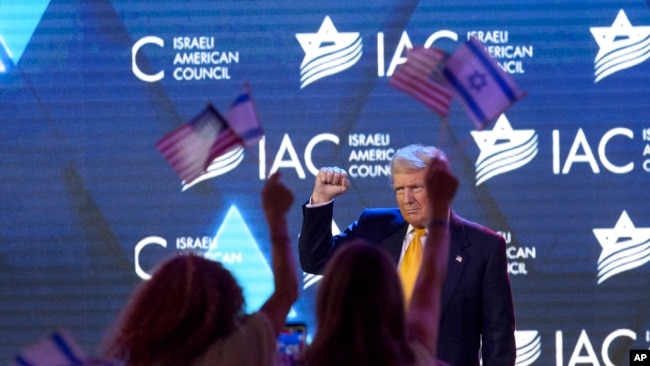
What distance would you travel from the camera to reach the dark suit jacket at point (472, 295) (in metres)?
3.38

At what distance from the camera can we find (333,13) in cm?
534

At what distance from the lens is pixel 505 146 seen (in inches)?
209

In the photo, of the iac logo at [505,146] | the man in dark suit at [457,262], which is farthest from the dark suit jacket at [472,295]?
the iac logo at [505,146]

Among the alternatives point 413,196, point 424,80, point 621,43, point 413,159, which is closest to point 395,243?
point 413,196

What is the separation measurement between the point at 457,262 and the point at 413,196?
0.27m

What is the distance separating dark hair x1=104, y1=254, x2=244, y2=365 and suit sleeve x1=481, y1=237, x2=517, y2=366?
1.45m

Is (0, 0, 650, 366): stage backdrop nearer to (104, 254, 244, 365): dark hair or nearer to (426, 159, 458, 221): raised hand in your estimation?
(426, 159, 458, 221): raised hand

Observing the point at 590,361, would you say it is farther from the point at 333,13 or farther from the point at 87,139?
the point at 87,139

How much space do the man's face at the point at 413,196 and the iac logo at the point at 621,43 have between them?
2.19m

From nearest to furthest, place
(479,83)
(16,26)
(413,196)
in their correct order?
(479,83)
(413,196)
(16,26)

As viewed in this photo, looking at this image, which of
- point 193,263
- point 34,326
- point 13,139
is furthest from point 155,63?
point 193,263

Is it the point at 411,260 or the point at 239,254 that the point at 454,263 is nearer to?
the point at 411,260

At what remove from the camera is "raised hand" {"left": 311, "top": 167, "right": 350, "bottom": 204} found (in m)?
3.40

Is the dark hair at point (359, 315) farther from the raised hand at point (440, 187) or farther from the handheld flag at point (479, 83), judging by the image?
the handheld flag at point (479, 83)
